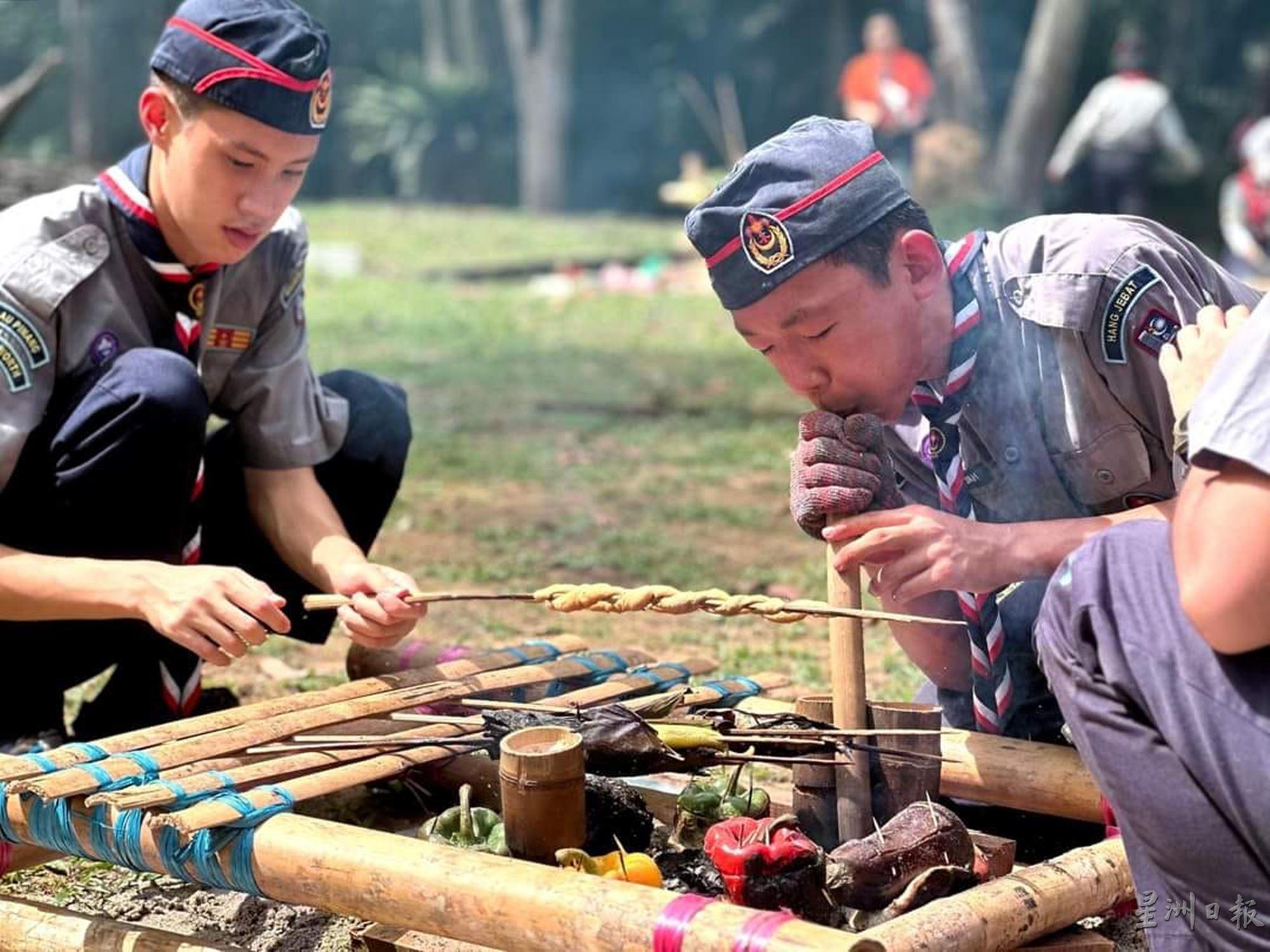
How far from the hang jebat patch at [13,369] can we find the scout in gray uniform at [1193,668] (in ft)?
7.00

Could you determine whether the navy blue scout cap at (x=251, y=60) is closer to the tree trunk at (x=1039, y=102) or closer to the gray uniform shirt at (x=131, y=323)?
the gray uniform shirt at (x=131, y=323)

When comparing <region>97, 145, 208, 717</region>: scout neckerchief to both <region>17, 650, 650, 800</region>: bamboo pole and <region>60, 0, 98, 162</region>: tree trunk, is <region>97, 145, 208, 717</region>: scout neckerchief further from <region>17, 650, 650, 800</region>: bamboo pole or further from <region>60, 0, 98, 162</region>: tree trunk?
<region>60, 0, 98, 162</region>: tree trunk

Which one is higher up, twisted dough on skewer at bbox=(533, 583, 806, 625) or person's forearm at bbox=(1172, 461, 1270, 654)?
person's forearm at bbox=(1172, 461, 1270, 654)

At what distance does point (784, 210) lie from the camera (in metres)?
2.92

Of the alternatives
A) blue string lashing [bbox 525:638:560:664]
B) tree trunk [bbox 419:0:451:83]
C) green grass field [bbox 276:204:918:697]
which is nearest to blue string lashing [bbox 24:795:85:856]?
blue string lashing [bbox 525:638:560:664]

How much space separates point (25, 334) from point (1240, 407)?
Answer: 96.8 inches

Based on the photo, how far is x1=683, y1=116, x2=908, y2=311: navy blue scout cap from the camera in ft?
9.59

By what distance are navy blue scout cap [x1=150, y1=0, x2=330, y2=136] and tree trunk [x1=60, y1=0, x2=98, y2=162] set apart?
23491 millimetres

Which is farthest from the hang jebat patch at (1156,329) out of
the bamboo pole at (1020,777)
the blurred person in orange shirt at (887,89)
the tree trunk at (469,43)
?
the tree trunk at (469,43)

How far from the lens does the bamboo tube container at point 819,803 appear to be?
2902 millimetres

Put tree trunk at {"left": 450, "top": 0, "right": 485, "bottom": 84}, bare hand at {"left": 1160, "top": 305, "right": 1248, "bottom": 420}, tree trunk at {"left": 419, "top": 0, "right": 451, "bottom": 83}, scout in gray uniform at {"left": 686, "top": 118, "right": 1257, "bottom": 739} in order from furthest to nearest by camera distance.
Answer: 1. tree trunk at {"left": 419, "top": 0, "right": 451, "bottom": 83}
2. tree trunk at {"left": 450, "top": 0, "right": 485, "bottom": 84}
3. scout in gray uniform at {"left": 686, "top": 118, "right": 1257, "bottom": 739}
4. bare hand at {"left": 1160, "top": 305, "right": 1248, "bottom": 420}

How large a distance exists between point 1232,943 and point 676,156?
2537 cm

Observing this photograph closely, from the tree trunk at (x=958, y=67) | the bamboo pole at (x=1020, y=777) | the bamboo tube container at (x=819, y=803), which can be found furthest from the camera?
the tree trunk at (x=958, y=67)

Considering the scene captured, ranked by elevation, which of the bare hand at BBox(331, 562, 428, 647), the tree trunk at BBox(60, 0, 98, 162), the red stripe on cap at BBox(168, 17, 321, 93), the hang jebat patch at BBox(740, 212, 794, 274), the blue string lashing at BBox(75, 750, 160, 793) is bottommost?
the blue string lashing at BBox(75, 750, 160, 793)
